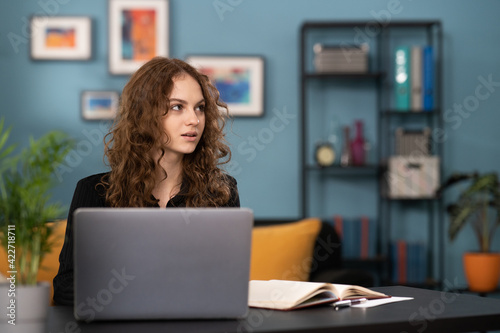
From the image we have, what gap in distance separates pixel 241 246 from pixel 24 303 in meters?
0.39

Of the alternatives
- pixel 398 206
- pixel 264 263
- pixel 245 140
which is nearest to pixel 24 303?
pixel 264 263

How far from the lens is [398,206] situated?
4508 millimetres

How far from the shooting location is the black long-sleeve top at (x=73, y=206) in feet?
5.12

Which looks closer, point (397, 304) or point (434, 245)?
point (397, 304)

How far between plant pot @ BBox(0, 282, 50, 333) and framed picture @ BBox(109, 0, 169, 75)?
3.34 meters

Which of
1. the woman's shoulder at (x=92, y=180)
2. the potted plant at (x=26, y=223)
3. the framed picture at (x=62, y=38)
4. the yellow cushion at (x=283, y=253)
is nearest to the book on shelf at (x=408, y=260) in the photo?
the yellow cushion at (x=283, y=253)

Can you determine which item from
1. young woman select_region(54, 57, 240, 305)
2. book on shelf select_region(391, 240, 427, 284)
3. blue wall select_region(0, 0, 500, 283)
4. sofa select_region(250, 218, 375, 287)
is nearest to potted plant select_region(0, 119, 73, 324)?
young woman select_region(54, 57, 240, 305)

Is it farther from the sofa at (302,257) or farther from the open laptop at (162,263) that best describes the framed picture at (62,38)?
the open laptop at (162,263)

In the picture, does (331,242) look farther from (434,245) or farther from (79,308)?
(79,308)

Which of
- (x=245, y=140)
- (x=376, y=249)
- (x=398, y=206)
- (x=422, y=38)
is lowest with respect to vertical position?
(x=376, y=249)

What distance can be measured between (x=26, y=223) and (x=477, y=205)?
11.5 ft

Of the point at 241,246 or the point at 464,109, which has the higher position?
the point at 464,109

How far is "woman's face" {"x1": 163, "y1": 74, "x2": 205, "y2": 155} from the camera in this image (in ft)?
6.88

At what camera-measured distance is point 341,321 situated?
1.25m
